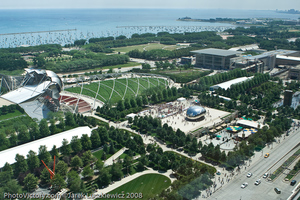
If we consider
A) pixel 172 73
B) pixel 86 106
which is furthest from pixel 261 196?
pixel 172 73

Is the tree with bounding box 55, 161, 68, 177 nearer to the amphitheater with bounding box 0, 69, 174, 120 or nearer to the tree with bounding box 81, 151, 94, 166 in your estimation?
the tree with bounding box 81, 151, 94, 166

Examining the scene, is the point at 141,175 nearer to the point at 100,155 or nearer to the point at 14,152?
the point at 100,155

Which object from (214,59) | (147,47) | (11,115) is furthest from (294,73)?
(11,115)

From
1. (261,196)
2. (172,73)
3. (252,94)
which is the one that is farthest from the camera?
(172,73)

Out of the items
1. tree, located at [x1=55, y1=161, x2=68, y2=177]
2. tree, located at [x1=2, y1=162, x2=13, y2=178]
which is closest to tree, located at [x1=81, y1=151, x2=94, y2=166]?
tree, located at [x1=55, y1=161, x2=68, y2=177]

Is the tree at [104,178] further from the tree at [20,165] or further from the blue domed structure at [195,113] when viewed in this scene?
the blue domed structure at [195,113]

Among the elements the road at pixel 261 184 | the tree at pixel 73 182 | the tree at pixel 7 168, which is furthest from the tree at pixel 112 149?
the road at pixel 261 184

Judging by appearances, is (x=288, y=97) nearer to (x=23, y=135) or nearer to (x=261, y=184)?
(x=261, y=184)
